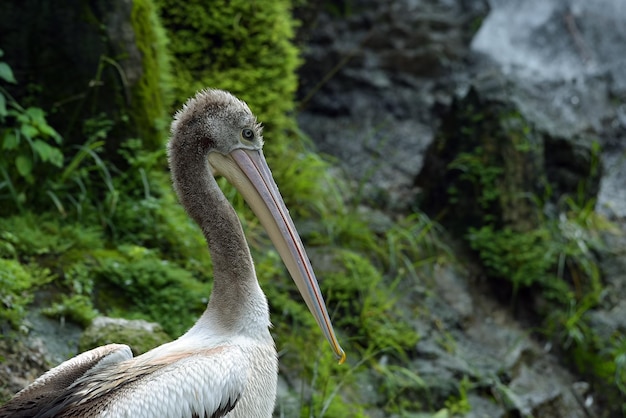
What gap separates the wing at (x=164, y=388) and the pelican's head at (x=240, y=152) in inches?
21.1

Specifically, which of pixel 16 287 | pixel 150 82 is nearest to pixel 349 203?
pixel 150 82

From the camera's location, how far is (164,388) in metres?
3.00

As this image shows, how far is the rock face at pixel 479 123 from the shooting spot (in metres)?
6.68

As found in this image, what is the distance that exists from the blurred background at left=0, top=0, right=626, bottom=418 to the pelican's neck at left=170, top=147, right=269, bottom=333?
0.92m

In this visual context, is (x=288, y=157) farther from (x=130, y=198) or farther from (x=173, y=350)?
(x=173, y=350)

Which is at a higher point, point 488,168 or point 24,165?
point 24,165

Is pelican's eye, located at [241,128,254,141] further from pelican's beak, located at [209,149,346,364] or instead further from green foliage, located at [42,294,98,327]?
green foliage, located at [42,294,98,327]

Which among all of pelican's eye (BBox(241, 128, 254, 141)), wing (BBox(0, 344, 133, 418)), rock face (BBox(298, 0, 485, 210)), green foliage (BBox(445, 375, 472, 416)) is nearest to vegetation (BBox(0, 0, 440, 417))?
green foliage (BBox(445, 375, 472, 416))

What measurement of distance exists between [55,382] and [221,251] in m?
0.84

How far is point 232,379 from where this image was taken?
3.19 m

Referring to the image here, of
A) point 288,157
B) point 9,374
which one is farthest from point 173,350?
point 288,157

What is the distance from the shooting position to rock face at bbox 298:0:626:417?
21.9 ft

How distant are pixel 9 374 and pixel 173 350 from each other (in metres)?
1.24

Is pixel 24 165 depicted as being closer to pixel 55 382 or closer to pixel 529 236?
pixel 55 382
